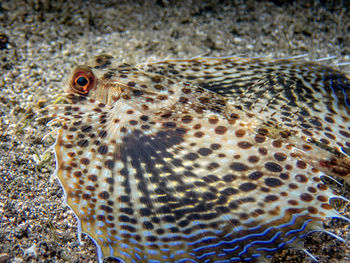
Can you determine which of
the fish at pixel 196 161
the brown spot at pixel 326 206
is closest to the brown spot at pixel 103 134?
the fish at pixel 196 161

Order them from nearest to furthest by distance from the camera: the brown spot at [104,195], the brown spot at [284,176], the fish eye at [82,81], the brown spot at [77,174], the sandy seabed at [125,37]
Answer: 1. the brown spot at [284,176]
2. the brown spot at [104,195]
3. the brown spot at [77,174]
4. the fish eye at [82,81]
5. the sandy seabed at [125,37]

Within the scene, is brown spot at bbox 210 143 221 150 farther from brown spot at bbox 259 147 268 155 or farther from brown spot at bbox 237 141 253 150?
brown spot at bbox 259 147 268 155

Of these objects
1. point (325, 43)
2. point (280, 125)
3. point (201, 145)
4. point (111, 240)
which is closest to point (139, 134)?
point (201, 145)

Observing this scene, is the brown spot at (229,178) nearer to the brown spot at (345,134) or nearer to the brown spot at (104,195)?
the brown spot at (104,195)

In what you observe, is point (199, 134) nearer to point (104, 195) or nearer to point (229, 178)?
point (229, 178)

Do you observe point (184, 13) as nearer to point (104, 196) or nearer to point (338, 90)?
point (338, 90)

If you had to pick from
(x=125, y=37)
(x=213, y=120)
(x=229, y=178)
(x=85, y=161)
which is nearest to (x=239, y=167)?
(x=229, y=178)

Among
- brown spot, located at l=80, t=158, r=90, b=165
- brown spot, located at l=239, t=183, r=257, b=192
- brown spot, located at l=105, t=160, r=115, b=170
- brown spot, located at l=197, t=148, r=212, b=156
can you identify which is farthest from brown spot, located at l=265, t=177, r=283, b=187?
brown spot, located at l=80, t=158, r=90, b=165
